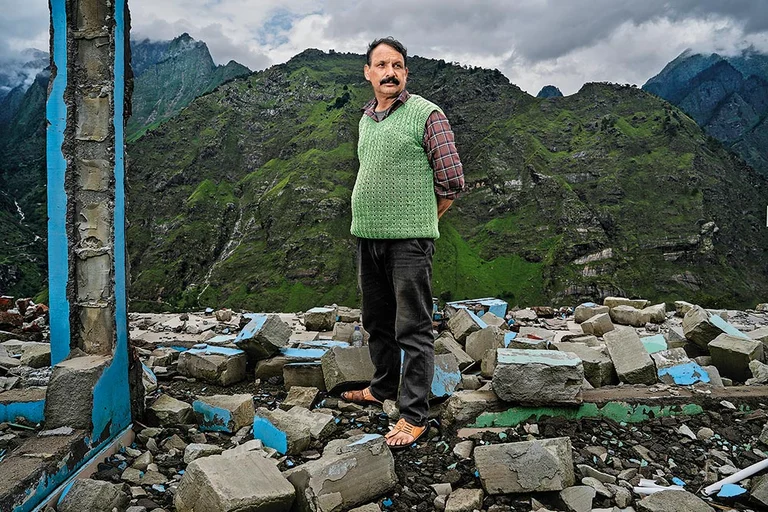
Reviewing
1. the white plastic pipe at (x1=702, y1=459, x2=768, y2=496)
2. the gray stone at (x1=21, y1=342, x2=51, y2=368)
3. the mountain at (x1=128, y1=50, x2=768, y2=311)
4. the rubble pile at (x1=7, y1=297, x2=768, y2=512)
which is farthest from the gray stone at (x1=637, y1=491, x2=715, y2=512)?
the mountain at (x1=128, y1=50, x2=768, y2=311)

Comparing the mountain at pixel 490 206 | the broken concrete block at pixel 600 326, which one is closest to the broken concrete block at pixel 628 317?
the broken concrete block at pixel 600 326

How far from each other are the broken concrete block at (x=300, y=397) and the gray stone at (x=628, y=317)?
5.74 m

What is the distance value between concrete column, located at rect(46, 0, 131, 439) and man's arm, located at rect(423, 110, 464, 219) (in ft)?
6.03

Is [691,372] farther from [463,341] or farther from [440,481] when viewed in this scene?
[440,481]

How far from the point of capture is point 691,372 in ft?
13.2

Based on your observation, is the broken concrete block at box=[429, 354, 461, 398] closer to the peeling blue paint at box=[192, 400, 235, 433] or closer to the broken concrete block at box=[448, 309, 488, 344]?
the peeling blue paint at box=[192, 400, 235, 433]

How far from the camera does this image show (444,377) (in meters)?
3.73

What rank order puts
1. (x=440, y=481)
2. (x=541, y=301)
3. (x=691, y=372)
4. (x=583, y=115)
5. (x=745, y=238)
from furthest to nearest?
(x=583, y=115)
(x=745, y=238)
(x=541, y=301)
(x=691, y=372)
(x=440, y=481)

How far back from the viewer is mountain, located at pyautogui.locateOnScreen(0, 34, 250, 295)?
54438mm

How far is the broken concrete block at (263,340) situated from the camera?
4.64 meters

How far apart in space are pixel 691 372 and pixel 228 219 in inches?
3326

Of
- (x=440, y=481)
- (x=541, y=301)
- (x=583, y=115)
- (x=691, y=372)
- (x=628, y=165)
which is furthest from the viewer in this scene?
(x=583, y=115)

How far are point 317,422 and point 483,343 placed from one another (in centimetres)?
207

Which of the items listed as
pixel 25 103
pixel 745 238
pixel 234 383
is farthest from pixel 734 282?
pixel 25 103
